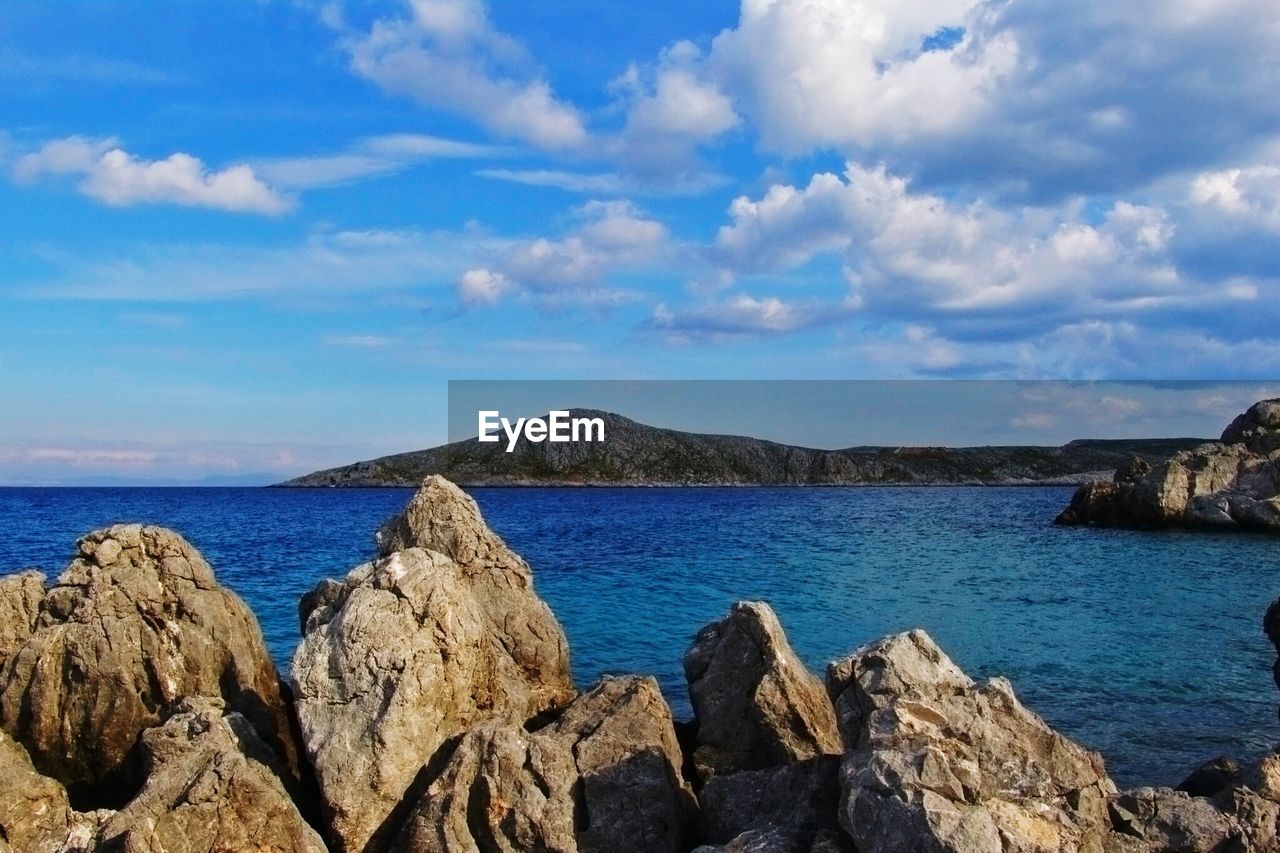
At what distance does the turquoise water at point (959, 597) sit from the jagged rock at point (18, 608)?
28.4 ft

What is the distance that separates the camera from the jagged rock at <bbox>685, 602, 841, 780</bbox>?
47.1 feet

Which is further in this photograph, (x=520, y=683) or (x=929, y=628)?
(x=929, y=628)

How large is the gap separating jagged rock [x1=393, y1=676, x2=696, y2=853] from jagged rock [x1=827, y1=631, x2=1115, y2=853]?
2558 mm

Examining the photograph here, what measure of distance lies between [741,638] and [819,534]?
194ft

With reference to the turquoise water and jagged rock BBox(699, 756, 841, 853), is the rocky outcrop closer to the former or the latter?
the turquoise water

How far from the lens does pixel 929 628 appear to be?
3281cm

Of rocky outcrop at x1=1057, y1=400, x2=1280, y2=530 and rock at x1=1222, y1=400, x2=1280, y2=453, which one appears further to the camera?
rock at x1=1222, y1=400, x2=1280, y2=453

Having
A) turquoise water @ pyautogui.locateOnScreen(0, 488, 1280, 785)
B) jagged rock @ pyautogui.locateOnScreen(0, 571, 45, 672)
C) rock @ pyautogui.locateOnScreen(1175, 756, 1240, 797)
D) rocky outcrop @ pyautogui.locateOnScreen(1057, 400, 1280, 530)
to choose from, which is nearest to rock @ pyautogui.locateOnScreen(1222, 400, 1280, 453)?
Answer: rocky outcrop @ pyautogui.locateOnScreen(1057, 400, 1280, 530)

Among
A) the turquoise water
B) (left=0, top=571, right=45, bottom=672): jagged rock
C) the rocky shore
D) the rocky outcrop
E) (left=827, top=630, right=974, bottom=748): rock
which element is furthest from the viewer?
the rocky outcrop

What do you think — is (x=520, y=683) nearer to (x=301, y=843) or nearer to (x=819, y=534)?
(x=301, y=843)

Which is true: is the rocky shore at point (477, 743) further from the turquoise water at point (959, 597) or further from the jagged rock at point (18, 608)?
the turquoise water at point (959, 597)

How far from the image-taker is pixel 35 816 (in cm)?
1279

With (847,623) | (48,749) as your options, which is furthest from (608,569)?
(48,749)

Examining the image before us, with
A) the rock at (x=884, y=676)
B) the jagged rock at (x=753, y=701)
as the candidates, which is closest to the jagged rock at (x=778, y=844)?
the rock at (x=884, y=676)
